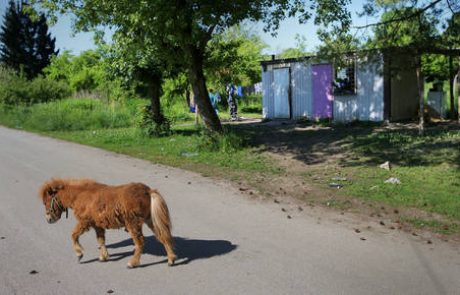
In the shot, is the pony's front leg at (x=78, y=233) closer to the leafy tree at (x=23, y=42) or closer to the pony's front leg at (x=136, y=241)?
the pony's front leg at (x=136, y=241)

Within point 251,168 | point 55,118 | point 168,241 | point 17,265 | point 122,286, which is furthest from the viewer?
point 55,118

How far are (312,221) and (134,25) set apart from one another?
7.34 meters

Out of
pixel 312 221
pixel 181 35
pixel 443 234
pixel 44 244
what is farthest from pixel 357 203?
pixel 181 35

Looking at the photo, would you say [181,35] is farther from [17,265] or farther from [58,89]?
[58,89]

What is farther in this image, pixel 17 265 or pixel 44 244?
pixel 44 244

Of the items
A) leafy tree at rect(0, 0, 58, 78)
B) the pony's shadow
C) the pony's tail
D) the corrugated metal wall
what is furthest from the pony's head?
leafy tree at rect(0, 0, 58, 78)

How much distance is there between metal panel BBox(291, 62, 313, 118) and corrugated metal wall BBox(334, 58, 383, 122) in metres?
1.53

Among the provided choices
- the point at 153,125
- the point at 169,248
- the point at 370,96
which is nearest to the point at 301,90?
the point at 370,96

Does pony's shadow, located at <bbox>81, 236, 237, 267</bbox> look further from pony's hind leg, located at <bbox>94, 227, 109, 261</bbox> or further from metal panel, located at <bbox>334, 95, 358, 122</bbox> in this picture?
metal panel, located at <bbox>334, 95, 358, 122</bbox>

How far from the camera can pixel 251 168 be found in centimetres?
1182

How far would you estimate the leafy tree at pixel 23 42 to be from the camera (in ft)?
212

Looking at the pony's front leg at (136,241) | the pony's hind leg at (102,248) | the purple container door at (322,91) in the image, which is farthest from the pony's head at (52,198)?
the purple container door at (322,91)

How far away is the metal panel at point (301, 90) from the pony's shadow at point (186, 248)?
16.9 metres

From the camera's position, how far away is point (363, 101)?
20750mm
